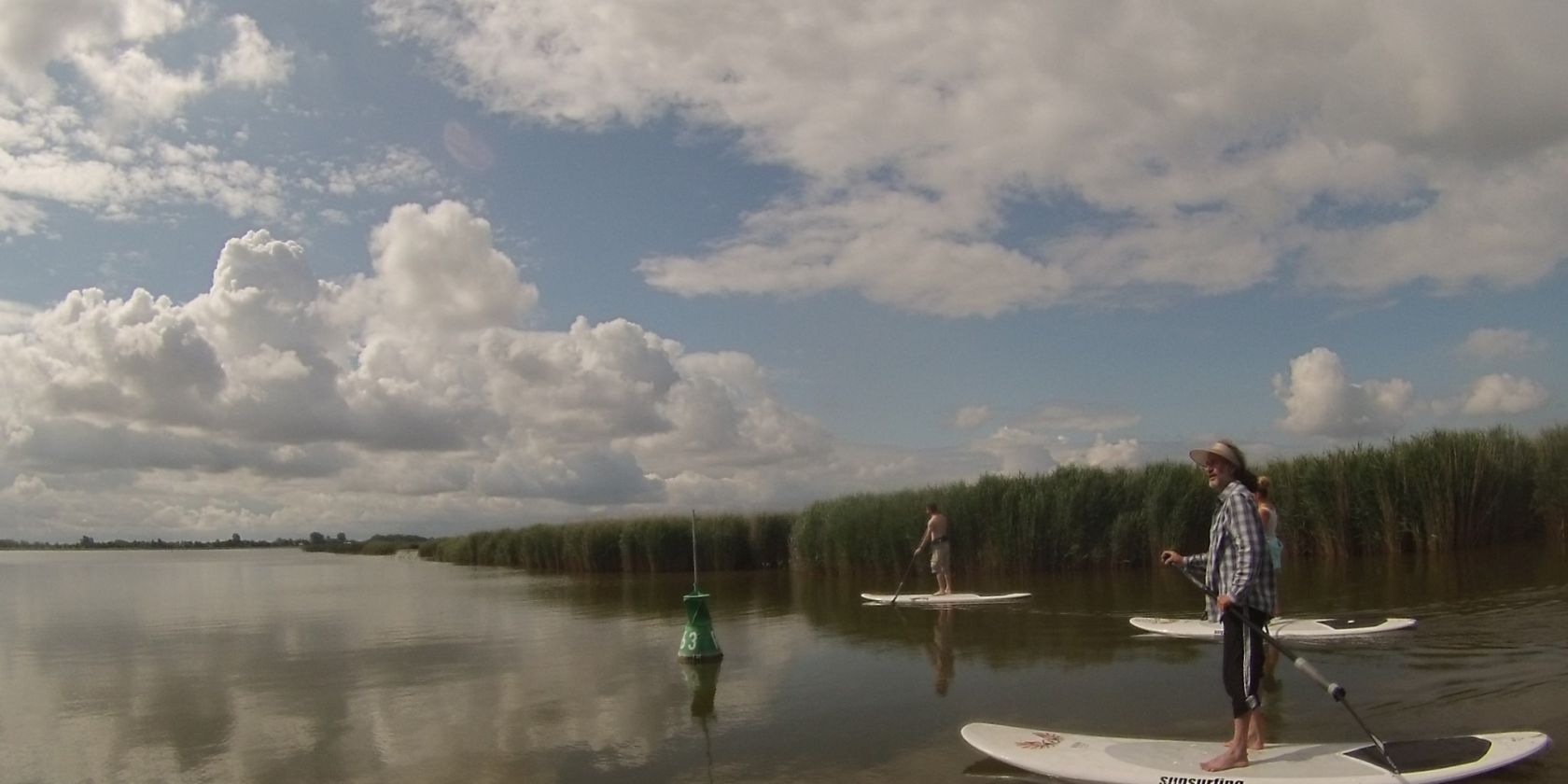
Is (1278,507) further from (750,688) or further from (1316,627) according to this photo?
(750,688)

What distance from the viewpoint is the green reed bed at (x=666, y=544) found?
30.4 m

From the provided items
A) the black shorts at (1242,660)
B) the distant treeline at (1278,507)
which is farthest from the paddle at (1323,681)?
the distant treeline at (1278,507)

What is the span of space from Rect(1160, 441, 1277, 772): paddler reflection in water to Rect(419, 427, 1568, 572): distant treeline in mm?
15903

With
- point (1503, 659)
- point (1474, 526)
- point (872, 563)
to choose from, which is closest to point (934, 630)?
point (1503, 659)

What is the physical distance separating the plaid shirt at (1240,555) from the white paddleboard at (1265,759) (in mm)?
860

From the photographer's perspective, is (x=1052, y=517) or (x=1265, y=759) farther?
(x=1052, y=517)

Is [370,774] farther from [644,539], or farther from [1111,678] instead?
[644,539]

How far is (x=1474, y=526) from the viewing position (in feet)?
68.1

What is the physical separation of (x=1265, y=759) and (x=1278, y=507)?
1715 cm

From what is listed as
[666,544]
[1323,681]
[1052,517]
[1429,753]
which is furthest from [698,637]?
[666,544]

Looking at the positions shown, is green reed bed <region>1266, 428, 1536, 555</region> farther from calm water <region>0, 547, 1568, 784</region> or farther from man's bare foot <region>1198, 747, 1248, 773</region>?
man's bare foot <region>1198, 747, 1248, 773</region>

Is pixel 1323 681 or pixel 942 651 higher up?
pixel 1323 681

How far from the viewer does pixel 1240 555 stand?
6.29m

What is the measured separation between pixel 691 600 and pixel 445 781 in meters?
4.79
